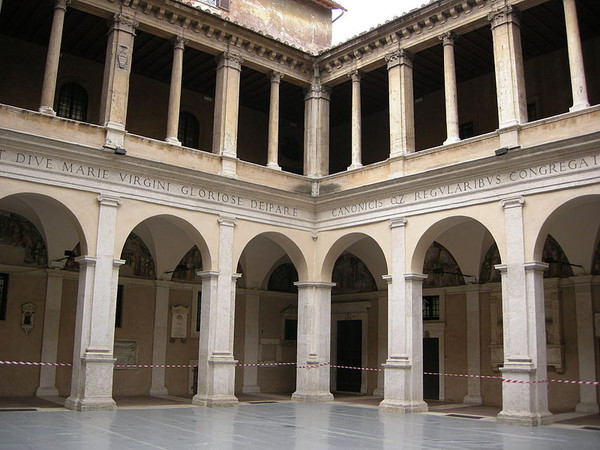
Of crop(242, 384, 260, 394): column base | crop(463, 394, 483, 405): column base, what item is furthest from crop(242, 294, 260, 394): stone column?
crop(463, 394, 483, 405): column base

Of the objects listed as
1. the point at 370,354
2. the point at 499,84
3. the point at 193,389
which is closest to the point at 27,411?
the point at 193,389

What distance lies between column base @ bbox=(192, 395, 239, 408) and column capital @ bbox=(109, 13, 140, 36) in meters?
8.83

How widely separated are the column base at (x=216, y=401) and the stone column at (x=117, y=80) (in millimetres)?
6173

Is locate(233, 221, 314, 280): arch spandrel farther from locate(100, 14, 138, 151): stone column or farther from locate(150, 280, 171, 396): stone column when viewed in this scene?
locate(100, 14, 138, 151): stone column

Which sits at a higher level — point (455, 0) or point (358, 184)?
point (455, 0)

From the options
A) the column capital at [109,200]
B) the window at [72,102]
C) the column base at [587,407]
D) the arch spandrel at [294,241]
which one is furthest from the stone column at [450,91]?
the window at [72,102]

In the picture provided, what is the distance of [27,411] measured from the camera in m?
13.5

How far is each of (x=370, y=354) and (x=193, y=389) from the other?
550 cm

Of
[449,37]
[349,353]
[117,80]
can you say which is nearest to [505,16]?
[449,37]

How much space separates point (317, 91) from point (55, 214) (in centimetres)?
798

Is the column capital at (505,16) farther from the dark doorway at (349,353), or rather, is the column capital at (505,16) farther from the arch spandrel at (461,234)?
the dark doorway at (349,353)

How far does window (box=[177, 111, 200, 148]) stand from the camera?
20078mm

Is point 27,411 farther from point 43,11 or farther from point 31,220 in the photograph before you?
point 43,11

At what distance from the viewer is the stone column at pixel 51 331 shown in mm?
17000
